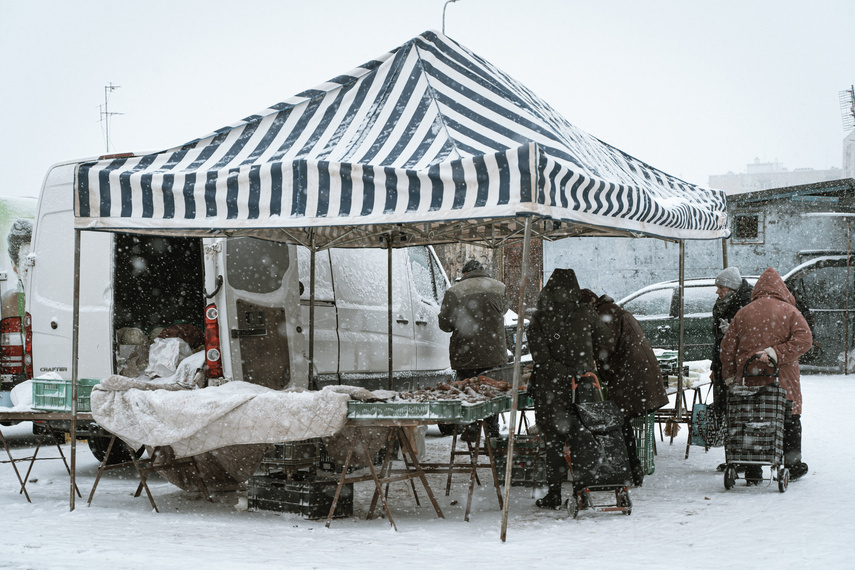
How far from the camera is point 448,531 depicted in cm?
554

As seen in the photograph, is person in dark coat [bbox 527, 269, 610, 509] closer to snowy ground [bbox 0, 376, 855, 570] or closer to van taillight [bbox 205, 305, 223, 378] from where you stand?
snowy ground [bbox 0, 376, 855, 570]

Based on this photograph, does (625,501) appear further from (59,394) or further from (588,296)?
(59,394)

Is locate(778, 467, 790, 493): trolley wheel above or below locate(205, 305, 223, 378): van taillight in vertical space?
below

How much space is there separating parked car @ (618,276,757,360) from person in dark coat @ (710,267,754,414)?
17.0 ft

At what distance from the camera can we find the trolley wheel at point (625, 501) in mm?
5977

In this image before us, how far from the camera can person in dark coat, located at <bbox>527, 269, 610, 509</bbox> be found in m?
6.12

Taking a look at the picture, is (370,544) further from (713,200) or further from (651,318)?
(651,318)

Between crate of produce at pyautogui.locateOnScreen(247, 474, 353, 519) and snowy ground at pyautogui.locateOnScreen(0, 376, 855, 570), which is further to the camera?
crate of produce at pyautogui.locateOnScreen(247, 474, 353, 519)

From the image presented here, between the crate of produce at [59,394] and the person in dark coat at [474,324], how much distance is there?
3.35 m

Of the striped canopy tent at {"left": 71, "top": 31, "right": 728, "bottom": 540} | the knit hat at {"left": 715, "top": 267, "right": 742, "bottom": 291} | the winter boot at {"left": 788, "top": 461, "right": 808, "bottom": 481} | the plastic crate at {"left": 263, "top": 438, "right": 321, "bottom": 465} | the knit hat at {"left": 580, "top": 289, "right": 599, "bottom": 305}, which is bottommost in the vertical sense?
the winter boot at {"left": 788, "top": 461, "right": 808, "bottom": 481}

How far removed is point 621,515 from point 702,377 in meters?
4.17

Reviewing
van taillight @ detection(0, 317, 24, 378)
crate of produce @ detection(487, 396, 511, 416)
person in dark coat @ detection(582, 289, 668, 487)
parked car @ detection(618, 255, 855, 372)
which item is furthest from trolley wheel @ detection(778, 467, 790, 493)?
van taillight @ detection(0, 317, 24, 378)

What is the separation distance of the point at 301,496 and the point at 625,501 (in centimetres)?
217

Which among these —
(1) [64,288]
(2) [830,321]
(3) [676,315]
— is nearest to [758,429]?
(1) [64,288]
